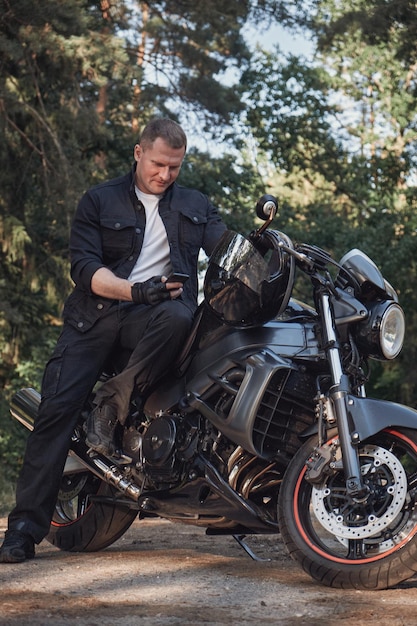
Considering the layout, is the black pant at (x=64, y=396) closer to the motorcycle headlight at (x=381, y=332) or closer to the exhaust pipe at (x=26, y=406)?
the exhaust pipe at (x=26, y=406)

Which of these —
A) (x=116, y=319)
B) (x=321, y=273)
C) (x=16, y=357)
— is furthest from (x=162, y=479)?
(x=16, y=357)

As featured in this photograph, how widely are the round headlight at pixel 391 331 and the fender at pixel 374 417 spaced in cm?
27

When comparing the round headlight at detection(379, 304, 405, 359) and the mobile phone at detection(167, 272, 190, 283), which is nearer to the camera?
the round headlight at detection(379, 304, 405, 359)

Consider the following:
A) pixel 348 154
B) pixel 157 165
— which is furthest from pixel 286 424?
pixel 348 154

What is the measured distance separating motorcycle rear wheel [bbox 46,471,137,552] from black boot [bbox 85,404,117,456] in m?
0.39

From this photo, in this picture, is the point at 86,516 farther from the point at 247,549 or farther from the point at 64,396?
the point at 247,549

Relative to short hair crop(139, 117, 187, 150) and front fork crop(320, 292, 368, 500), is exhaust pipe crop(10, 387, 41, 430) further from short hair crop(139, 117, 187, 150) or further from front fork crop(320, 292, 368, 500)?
front fork crop(320, 292, 368, 500)

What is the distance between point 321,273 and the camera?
4.57 metres

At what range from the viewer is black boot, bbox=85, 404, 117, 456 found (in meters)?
5.06

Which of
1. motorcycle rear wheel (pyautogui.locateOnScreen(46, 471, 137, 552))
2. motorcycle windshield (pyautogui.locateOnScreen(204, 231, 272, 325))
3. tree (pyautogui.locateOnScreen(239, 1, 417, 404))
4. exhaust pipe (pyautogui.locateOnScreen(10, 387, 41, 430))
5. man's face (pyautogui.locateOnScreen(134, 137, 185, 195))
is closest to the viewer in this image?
motorcycle windshield (pyautogui.locateOnScreen(204, 231, 272, 325))

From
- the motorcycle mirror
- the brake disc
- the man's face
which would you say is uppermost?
the motorcycle mirror

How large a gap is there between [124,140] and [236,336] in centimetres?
1893

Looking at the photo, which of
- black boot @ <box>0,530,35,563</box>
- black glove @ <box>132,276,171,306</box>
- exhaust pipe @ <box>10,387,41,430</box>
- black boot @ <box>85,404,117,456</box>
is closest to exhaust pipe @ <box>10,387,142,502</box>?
exhaust pipe @ <box>10,387,41,430</box>

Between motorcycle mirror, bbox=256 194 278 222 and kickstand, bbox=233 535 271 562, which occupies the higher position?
motorcycle mirror, bbox=256 194 278 222
